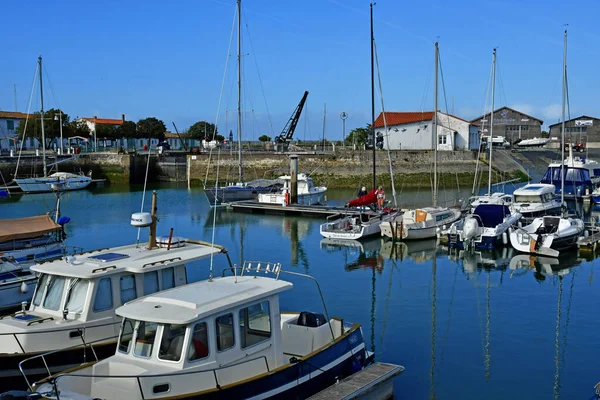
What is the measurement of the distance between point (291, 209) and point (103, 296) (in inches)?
1044

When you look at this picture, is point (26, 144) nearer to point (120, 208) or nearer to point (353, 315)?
point (120, 208)

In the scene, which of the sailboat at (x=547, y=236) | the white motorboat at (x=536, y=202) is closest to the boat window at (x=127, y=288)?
the sailboat at (x=547, y=236)

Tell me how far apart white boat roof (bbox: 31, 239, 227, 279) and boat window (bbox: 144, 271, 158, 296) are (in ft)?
0.65

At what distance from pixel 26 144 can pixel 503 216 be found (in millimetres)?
69415

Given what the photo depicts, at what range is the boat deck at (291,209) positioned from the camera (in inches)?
1422

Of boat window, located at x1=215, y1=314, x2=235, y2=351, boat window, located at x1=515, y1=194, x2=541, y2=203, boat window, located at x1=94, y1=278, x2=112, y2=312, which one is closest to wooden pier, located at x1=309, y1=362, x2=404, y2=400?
boat window, located at x1=215, y1=314, x2=235, y2=351

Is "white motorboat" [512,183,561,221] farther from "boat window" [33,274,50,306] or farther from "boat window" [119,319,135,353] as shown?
"boat window" [119,319,135,353]

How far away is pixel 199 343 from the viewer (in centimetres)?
903

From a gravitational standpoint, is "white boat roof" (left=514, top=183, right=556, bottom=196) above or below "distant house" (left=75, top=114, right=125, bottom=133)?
below

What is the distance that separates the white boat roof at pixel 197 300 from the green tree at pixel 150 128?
82278 millimetres

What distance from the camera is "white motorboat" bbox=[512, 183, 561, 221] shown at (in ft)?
108

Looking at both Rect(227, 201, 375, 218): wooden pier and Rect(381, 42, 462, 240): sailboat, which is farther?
Rect(227, 201, 375, 218): wooden pier

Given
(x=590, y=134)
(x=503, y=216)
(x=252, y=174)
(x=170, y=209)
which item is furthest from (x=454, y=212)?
(x=590, y=134)

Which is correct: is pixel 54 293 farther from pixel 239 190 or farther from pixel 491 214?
pixel 239 190
